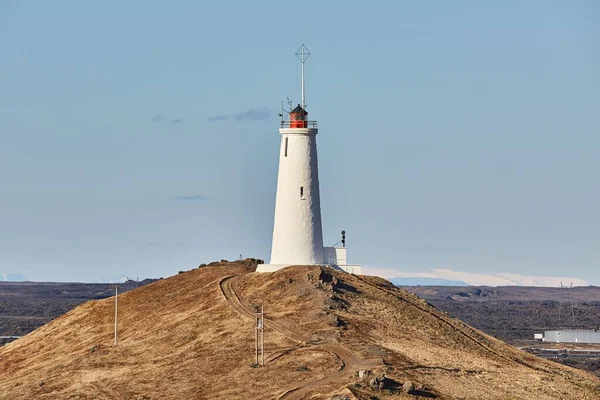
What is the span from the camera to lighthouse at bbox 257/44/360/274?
12912 cm

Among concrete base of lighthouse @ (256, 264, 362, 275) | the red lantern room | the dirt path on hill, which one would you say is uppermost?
the red lantern room

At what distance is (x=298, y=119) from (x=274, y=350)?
30174mm

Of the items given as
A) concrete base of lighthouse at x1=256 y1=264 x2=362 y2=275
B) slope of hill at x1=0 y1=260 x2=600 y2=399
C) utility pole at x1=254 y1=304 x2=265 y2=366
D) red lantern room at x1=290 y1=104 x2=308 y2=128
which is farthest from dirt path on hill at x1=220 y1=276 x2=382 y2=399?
red lantern room at x1=290 y1=104 x2=308 y2=128

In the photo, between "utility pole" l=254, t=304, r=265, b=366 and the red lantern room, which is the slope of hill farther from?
the red lantern room

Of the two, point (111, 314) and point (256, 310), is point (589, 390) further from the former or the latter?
point (111, 314)

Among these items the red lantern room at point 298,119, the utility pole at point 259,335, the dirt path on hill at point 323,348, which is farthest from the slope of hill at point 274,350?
the red lantern room at point 298,119

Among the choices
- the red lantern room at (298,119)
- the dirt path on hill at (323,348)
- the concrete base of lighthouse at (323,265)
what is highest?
the red lantern room at (298,119)

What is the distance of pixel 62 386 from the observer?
108 meters

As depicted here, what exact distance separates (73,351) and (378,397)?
39.0 m

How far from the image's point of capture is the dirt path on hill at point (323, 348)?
317ft

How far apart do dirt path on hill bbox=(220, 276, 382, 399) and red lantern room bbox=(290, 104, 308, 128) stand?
57.6 ft

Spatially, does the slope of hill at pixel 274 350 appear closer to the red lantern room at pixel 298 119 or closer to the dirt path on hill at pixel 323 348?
the dirt path on hill at pixel 323 348

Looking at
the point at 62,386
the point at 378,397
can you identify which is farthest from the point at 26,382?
the point at 378,397

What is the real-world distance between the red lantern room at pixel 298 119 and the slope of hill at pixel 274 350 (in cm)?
1432
